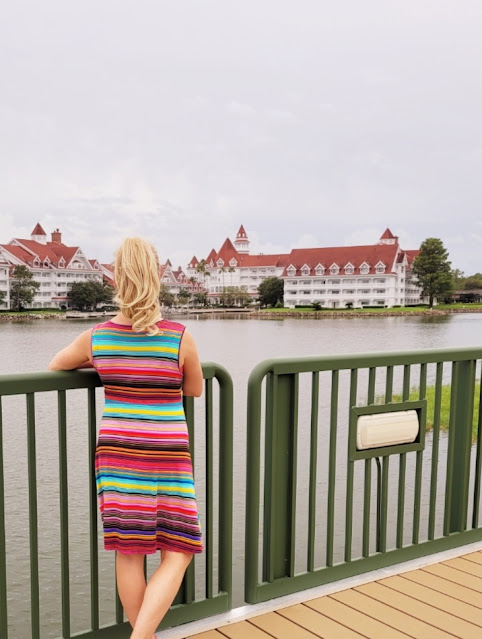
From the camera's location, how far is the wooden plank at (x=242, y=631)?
258 centimetres

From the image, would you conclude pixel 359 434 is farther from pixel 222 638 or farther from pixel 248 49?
pixel 248 49

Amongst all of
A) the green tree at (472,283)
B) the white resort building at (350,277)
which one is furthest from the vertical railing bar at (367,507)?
the green tree at (472,283)

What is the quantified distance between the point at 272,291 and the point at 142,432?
12758 centimetres

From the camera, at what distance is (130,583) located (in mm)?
2307

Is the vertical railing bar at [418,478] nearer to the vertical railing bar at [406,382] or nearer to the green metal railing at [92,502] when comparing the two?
the vertical railing bar at [406,382]

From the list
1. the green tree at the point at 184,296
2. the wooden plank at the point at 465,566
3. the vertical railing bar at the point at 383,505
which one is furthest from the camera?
the green tree at the point at 184,296

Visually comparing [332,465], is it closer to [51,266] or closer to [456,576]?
[456,576]

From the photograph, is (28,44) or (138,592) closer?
(138,592)

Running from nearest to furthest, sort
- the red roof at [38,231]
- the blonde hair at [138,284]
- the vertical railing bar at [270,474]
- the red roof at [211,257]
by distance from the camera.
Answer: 1. the blonde hair at [138,284]
2. the vertical railing bar at [270,474]
3. the red roof at [211,257]
4. the red roof at [38,231]

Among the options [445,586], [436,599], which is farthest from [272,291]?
[436,599]

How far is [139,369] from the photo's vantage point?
2.18 m

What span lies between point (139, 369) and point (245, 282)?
14832 cm

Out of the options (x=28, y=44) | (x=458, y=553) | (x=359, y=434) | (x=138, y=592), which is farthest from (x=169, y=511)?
(x=28, y=44)

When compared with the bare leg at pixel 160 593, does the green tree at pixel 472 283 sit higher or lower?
lower
